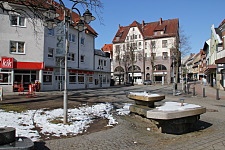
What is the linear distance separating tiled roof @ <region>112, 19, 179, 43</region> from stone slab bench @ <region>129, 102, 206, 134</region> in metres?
53.5

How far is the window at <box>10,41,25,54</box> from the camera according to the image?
21625 millimetres

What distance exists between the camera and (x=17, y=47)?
21812 millimetres

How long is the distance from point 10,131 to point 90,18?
16.2 feet

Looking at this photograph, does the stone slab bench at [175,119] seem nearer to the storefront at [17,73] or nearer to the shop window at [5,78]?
the storefront at [17,73]

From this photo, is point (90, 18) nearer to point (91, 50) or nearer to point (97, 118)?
point (97, 118)

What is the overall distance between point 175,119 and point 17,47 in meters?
21.5

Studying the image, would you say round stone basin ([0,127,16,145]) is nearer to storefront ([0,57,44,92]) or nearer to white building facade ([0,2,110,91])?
white building facade ([0,2,110,91])

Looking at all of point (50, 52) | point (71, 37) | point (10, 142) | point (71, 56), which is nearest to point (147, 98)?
point (10, 142)

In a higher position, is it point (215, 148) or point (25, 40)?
point (25, 40)

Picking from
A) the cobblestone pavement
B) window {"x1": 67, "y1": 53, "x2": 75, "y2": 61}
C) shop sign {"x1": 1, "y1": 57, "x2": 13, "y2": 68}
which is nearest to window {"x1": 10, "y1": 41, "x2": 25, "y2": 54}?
shop sign {"x1": 1, "y1": 57, "x2": 13, "y2": 68}

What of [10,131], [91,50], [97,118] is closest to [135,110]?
[97,118]

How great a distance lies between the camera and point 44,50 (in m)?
23.9

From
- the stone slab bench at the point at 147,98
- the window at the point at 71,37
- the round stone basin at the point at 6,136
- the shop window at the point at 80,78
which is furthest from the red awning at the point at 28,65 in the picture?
the round stone basin at the point at 6,136

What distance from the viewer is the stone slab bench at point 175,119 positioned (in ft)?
17.5
